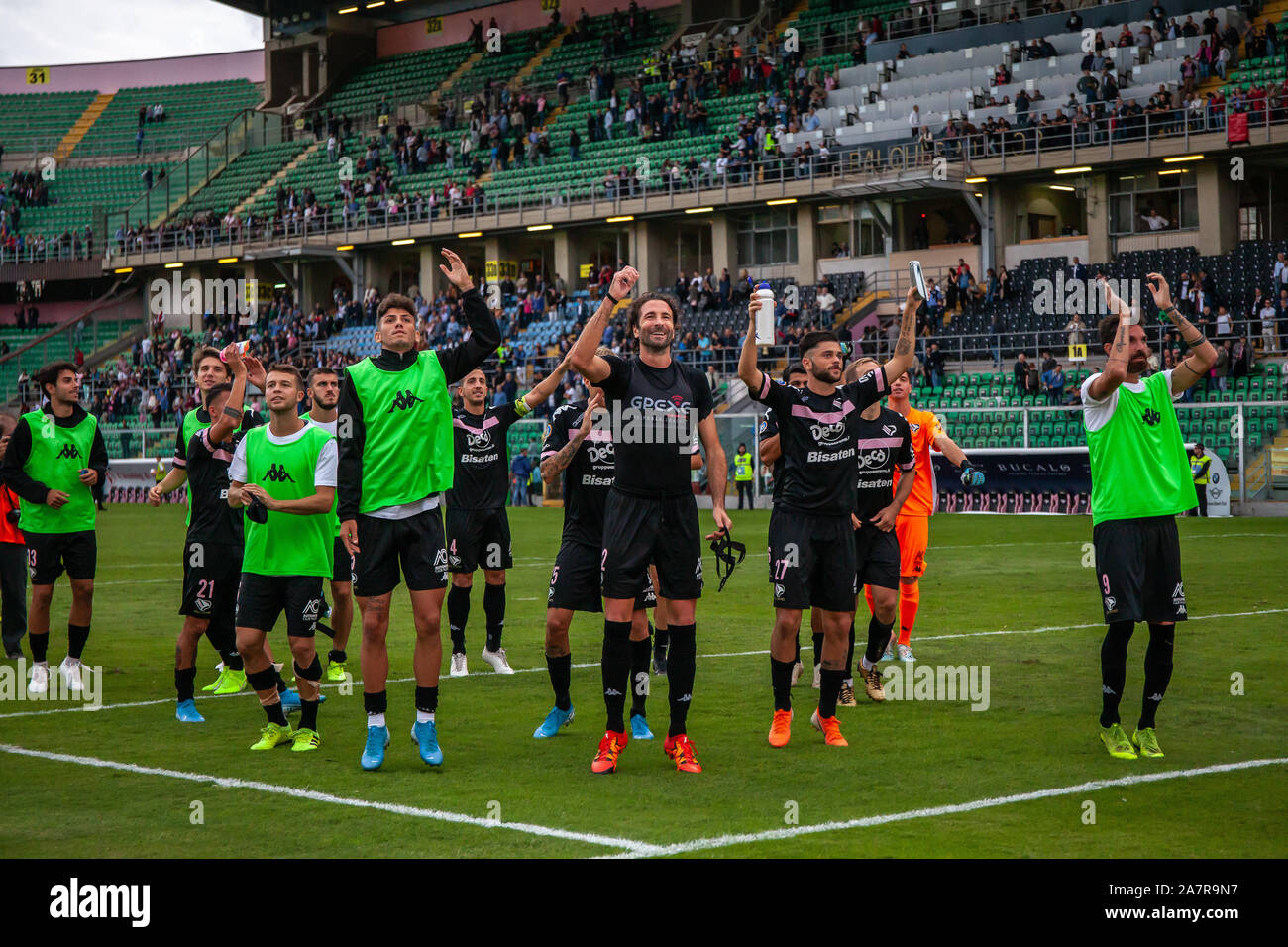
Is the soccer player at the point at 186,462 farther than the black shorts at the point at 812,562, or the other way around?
the soccer player at the point at 186,462

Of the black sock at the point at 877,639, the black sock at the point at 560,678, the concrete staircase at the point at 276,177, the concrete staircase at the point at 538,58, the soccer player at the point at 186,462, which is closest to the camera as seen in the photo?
the black sock at the point at 560,678

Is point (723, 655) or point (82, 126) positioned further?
point (82, 126)

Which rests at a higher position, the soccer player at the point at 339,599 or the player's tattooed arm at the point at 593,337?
the player's tattooed arm at the point at 593,337

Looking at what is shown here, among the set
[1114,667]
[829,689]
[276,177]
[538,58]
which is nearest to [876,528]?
[829,689]

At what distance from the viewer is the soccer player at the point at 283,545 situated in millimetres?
8477

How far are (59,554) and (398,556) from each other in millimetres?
4518

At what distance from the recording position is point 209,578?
965 cm

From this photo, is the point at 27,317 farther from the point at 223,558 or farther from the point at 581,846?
the point at 581,846

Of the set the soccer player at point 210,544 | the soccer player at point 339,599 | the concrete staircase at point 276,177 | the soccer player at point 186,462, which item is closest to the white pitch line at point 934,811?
the soccer player at point 186,462

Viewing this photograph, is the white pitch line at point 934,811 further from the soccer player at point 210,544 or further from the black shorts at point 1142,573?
the soccer player at point 210,544

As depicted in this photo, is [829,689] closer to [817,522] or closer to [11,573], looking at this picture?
[817,522]

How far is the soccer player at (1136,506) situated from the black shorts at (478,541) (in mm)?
Result: 5042

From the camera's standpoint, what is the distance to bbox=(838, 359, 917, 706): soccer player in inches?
396
